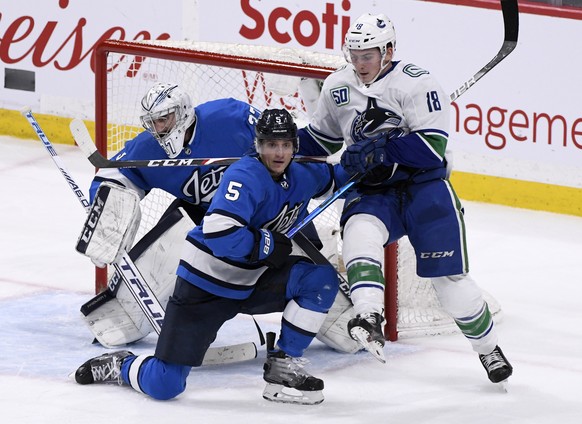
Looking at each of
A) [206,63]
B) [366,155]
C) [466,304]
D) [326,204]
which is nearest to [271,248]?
[326,204]

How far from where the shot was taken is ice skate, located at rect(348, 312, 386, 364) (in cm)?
435

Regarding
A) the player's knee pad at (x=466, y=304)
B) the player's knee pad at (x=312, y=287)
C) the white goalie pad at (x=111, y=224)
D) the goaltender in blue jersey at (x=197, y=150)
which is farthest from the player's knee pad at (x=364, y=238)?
the white goalie pad at (x=111, y=224)

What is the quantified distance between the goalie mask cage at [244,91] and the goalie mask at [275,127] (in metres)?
0.69

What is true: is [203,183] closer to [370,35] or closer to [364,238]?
[364,238]

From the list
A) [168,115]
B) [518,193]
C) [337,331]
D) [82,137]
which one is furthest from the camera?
[518,193]

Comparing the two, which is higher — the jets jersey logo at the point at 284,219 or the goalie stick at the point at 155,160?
the goalie stick at the point at 155,160

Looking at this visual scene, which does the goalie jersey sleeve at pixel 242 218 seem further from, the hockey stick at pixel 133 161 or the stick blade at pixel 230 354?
the stick blade at pixel 230 354

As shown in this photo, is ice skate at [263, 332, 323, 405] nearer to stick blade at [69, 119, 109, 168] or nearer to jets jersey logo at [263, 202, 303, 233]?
jets jersey logo at [263, 202, 303, 233]

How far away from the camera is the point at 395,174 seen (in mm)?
4730

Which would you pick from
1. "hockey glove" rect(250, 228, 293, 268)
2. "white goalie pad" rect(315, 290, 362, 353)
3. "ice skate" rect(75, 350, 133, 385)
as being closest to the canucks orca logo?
"hockey glove" rect(250, 228, 293, 268)

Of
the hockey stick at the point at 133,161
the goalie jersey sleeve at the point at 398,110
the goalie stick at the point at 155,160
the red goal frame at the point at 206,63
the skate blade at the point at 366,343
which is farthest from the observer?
the red goal frame at the point at 206,63

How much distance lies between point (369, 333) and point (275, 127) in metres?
0.65

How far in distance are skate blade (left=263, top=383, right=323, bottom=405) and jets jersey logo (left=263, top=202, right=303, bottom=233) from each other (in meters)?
0.46

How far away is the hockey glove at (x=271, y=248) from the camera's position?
14.9ft
